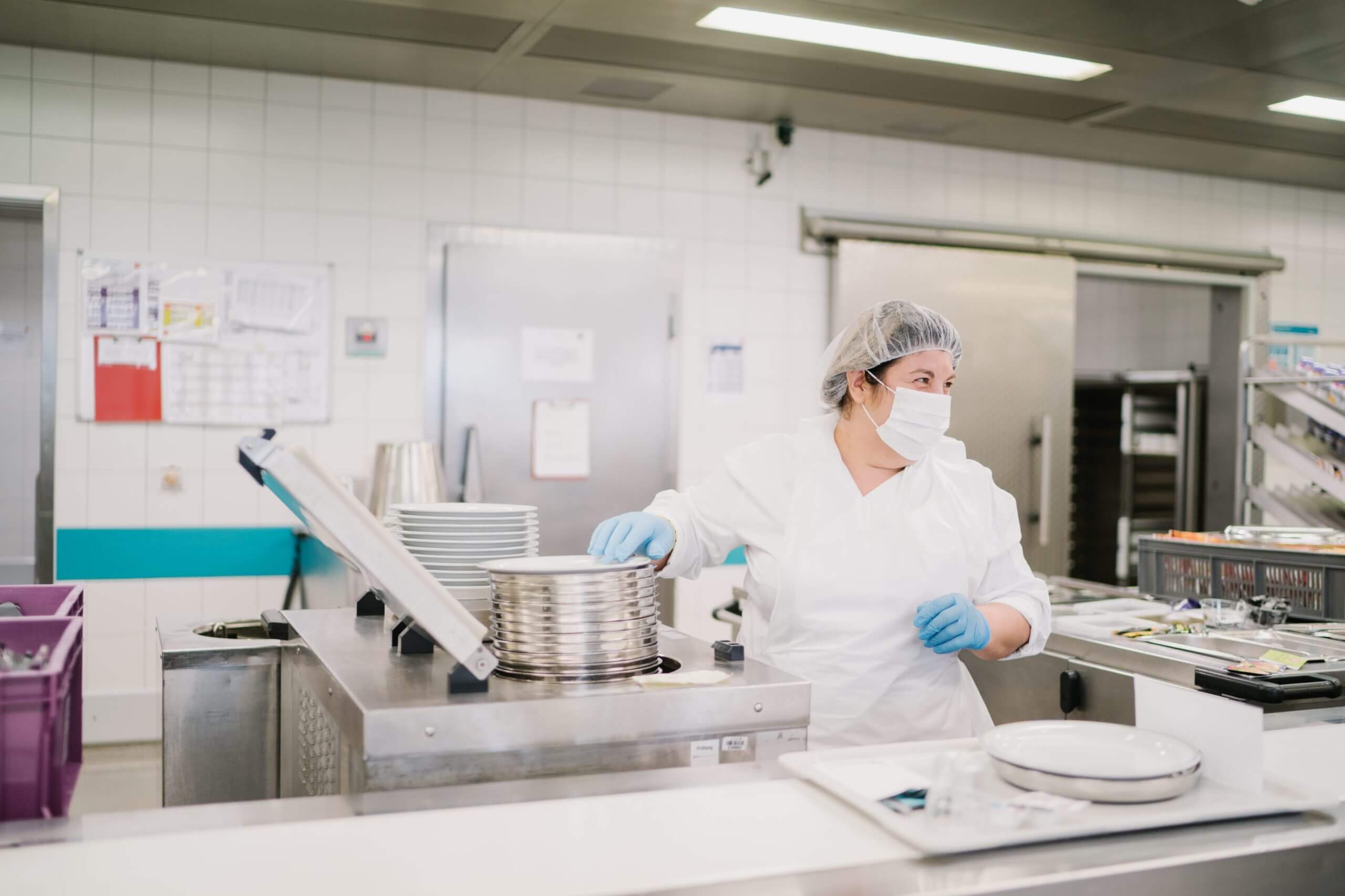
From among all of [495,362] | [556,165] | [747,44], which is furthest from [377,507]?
[747,44]

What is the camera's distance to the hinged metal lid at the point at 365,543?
47.7 inches

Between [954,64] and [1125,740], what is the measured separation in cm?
333

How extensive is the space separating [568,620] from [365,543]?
0.99ft

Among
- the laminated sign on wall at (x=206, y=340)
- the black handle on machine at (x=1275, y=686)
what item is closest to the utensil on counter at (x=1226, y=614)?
the black handle on machine at (x=1275, y=686)

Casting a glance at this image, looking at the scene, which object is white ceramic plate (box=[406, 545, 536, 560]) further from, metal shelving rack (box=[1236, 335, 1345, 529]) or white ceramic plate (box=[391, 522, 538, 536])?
metal shelving rack (box=[1236, 335, 1345, 529])

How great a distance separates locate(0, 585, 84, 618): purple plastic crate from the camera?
1.68 meters

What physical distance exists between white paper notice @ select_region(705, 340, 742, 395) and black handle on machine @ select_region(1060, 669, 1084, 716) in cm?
277

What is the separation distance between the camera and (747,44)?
3.94 metres

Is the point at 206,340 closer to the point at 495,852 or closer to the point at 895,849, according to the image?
the point at 495,852

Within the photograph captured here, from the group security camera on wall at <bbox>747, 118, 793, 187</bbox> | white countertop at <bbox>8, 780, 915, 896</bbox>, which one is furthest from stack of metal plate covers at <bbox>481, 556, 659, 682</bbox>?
security camera on wall at <bbox>747, 118, 793, 187</bbox>

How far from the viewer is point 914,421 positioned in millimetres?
2195

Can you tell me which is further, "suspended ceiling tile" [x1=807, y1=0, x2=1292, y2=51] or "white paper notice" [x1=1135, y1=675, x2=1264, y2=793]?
"suspended ceiling tile" [x1=807, y1=0, x2=1292, y2=51]

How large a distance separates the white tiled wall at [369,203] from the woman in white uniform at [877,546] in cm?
271

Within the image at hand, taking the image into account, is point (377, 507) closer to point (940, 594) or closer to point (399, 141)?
point (399, 141)
